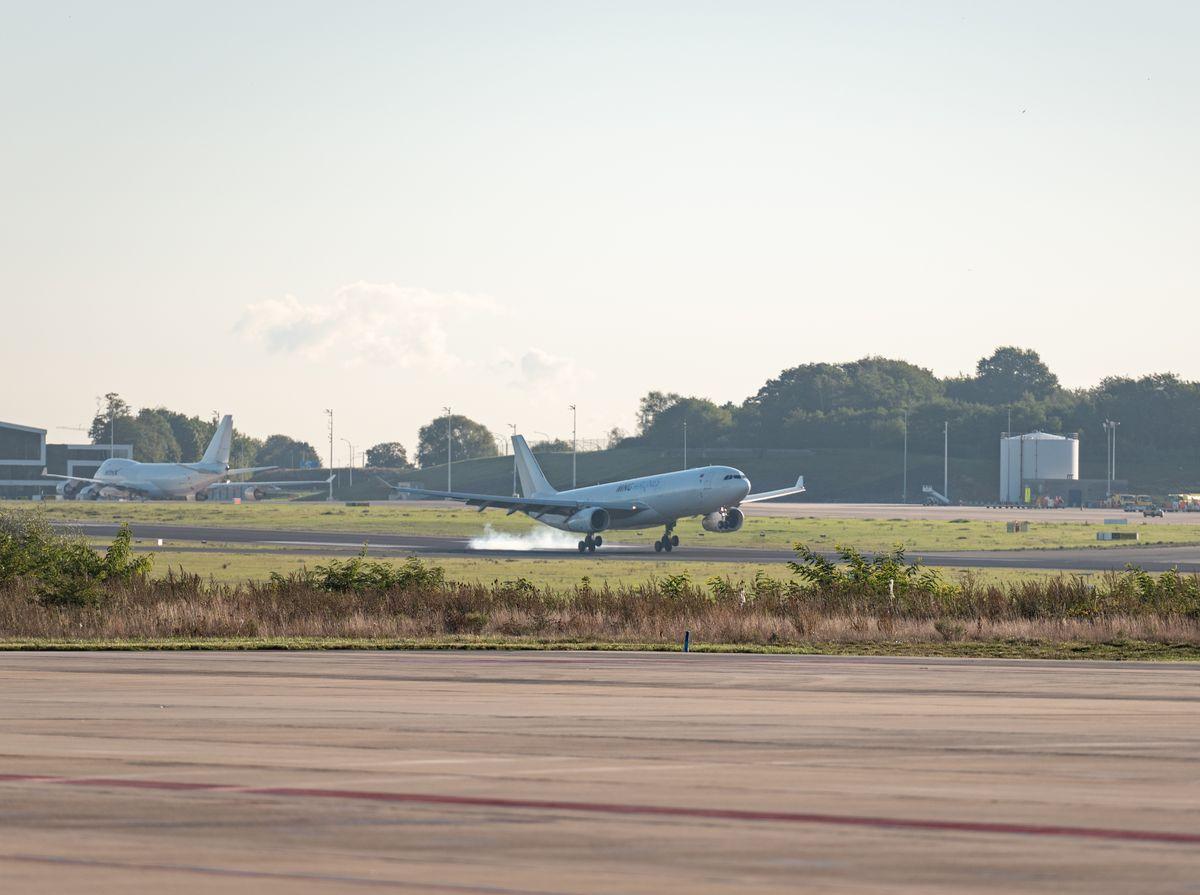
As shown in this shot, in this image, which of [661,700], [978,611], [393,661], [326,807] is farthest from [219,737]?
[978,611]

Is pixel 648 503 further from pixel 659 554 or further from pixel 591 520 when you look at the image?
pixel 591 520

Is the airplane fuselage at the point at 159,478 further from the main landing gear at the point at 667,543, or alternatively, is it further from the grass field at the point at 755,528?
the main landing gear at the point at 667,543

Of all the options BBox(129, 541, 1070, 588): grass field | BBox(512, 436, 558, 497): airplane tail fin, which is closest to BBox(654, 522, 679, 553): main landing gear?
BBox(129, 541, 1070, 588): grass field

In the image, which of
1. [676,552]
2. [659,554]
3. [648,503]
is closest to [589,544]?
[648,503]

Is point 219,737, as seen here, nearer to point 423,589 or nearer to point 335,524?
point 423,589

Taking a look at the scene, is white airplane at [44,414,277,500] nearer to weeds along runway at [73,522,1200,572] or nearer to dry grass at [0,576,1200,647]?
weeds along runway at [73,522,1200,572]

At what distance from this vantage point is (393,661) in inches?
1134

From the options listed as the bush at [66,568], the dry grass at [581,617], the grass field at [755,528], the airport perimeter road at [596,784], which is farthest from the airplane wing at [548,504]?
the airport perimeter road at [596,784]

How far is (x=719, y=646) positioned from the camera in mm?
32750

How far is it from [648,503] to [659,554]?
3008 millimetres

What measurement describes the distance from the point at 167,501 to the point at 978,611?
153358 millimetres

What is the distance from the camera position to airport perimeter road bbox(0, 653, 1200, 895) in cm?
1116

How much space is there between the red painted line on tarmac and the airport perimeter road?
0.05 m

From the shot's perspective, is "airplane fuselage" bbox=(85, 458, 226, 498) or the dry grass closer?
the dry grass
